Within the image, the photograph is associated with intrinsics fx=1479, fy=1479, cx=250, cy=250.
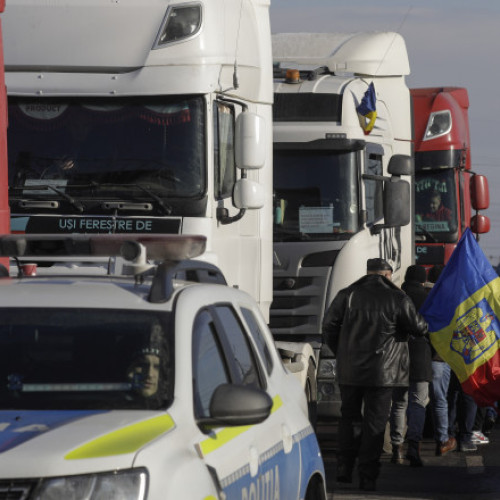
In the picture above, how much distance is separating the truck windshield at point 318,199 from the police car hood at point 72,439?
9.42m

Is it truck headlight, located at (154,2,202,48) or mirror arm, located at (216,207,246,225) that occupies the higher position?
truck headlight, located at (154,2,202,48)

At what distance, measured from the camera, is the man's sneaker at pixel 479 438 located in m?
14.8

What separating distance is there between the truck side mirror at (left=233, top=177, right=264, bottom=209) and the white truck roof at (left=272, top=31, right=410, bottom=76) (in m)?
5.96

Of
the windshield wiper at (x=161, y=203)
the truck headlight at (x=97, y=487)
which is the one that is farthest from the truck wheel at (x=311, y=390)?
the truck headlight at (x=97, y=487)

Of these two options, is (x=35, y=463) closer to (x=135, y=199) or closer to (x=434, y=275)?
(x=135, y=199)

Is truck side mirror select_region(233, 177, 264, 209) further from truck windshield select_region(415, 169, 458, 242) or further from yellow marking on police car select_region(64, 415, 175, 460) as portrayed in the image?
truck windshield select_region(415, 169, 458, 242)

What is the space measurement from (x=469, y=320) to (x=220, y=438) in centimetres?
790

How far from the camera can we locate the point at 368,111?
15273 millimetres

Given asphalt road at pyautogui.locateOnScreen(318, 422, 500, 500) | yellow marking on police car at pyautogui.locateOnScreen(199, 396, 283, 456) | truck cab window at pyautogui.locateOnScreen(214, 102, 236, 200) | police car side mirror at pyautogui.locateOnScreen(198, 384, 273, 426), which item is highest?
truck cab window at pyautogui.locateOnScreen(214, 102, 236, 200)

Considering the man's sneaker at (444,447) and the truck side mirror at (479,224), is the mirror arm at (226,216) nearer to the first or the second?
the man's sneaker at (444,447)

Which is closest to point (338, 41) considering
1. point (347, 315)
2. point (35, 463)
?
point (347, 315)

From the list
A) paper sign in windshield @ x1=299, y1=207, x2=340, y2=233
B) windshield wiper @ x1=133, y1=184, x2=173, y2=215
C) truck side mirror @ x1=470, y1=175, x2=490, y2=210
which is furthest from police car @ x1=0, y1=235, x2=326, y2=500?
truck side mirror @ x1=470, y1=175, x2=490, y2=210

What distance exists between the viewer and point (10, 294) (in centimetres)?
600

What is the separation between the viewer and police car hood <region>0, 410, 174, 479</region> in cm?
473
